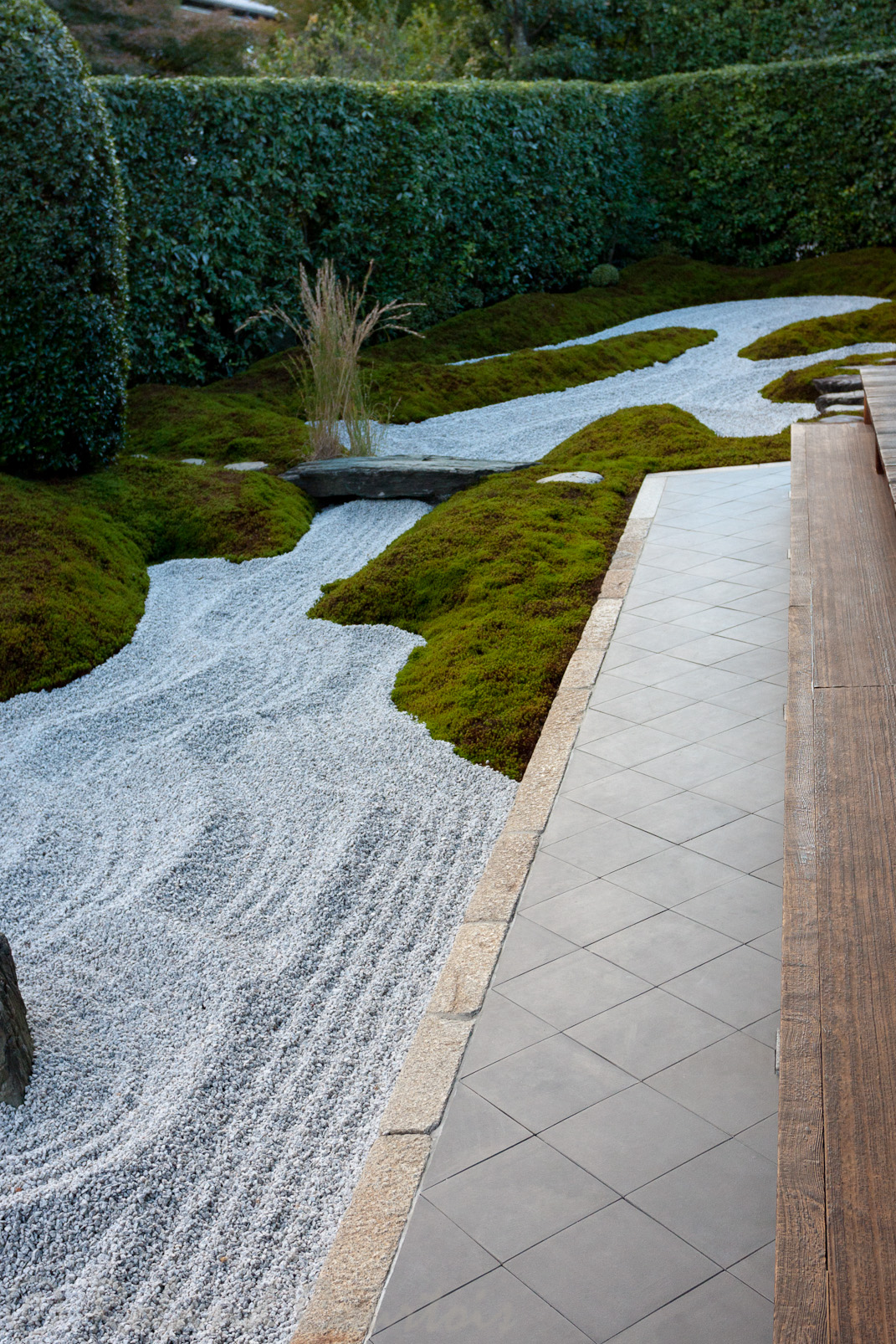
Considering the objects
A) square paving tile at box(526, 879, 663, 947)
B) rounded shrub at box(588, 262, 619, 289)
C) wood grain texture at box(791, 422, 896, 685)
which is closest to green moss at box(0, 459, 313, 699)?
square paving tile at box(526, 879, 663, 947)

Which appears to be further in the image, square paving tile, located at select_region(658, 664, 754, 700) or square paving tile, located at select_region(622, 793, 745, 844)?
square paving tile, located at select_region(658, 664, 754, 700)

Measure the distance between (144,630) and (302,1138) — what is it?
3.25 meters

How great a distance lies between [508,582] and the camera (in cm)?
452

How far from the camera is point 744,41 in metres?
15.5

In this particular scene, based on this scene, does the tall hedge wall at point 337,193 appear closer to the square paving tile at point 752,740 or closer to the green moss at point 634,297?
the green moss at point 634,297

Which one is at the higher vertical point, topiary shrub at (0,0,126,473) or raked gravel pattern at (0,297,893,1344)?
topiary shrub at (0,0,126,473)

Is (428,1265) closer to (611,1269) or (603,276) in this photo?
(611,1269)

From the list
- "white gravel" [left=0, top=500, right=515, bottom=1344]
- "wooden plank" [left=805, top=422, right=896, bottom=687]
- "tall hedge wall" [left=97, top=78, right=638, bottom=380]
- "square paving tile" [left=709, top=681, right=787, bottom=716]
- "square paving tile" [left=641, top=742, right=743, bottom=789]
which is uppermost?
"tall hedge wall" [left=97, top=78, right=638, bottom=380]

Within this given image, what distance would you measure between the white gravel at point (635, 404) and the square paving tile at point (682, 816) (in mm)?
4370

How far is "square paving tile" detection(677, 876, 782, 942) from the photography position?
2221 millimetres

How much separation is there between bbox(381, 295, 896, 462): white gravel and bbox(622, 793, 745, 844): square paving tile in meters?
4.37

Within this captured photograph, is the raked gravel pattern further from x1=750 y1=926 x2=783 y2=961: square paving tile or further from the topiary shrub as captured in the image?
the topiary shrub

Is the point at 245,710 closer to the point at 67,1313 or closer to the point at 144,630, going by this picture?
the point at 144,630

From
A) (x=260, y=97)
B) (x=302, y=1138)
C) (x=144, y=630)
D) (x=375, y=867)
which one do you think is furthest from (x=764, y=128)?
(x=302, y=1138)
